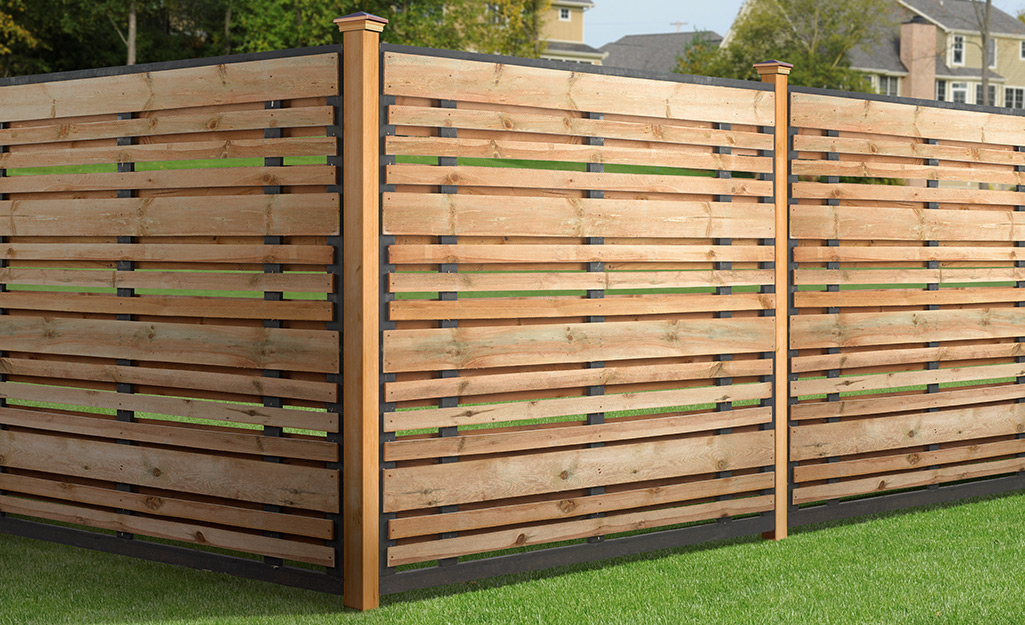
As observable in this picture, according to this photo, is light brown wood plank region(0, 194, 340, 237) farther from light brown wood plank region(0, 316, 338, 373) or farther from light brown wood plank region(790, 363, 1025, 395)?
light brown wood plank region(790, 363, 1025, 395)

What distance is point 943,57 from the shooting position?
41.8 m

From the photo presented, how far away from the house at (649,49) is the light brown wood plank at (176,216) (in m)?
48.5

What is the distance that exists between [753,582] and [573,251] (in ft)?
5.97

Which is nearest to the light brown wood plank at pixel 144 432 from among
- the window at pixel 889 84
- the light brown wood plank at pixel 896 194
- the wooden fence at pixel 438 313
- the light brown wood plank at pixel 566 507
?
the wooden fence at pixel 438 313

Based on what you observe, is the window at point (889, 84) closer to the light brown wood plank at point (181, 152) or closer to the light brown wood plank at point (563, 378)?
the light brown wood plank at point (563, 378)

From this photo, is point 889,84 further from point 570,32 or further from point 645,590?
point 645,590

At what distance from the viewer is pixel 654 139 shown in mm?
5125

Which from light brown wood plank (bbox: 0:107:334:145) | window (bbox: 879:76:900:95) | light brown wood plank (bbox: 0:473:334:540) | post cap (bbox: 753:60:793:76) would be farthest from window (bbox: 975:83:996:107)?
light brown wood plank (bbox: 0:473:334:540)

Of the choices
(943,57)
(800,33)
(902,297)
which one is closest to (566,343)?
(902,297)

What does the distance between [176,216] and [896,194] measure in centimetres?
412

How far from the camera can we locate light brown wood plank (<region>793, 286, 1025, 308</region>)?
564 centimetres

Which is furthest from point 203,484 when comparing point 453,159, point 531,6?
point 531,6

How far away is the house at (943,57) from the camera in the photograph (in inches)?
1583

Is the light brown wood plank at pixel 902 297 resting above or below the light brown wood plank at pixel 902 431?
above
